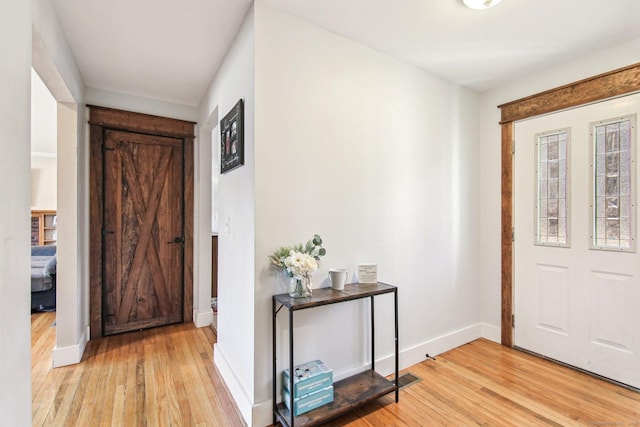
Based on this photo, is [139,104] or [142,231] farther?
[142,231]

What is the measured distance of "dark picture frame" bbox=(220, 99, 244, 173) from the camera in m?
1.96

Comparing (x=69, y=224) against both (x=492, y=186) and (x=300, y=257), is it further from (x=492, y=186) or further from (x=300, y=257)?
(x=492, y=186)

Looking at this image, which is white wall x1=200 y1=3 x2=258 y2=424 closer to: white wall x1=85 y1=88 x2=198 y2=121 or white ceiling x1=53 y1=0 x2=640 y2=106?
→ white ceiling x1=53 y1=0 x2=640 y2=106

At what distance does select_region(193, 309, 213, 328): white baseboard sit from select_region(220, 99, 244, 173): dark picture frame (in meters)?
1.82

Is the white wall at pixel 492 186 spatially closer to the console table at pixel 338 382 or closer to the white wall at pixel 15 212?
the console table at pixel 338 382

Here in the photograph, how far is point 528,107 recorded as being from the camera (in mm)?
2715

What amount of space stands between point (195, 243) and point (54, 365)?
5.10ft

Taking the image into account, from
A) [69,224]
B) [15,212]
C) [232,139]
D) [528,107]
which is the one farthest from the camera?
[528,107]

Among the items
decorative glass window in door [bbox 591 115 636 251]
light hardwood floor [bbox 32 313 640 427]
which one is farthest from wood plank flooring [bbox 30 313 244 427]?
decorative glass window in door [bbox 591 115 636 251]

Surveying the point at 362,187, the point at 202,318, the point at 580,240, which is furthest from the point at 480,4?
the point at 202,318

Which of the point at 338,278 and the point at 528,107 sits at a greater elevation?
the point at 528,107

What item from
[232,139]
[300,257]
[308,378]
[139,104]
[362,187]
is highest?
[139,104]

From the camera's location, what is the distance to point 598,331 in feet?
7.64

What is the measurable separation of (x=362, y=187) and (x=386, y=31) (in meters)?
1.09
